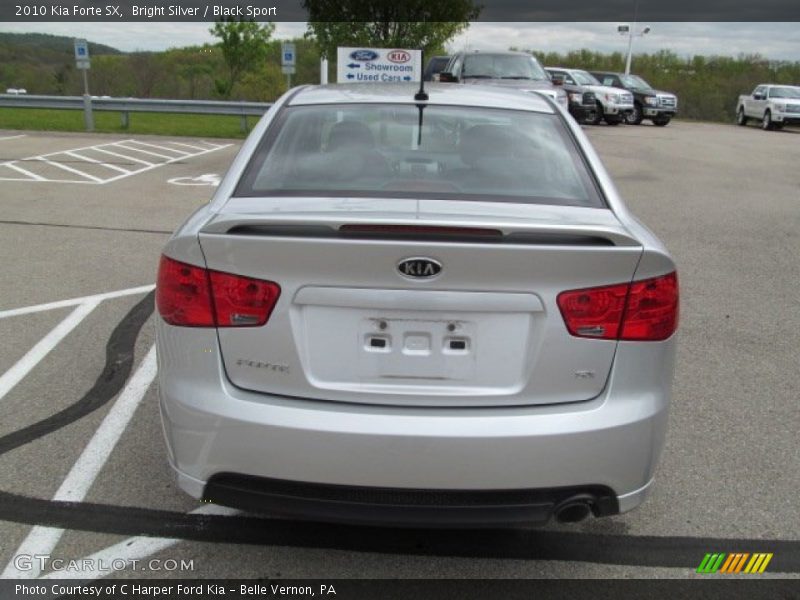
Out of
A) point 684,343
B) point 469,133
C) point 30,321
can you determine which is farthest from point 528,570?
point 30,321

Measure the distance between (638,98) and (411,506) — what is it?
28.3 m

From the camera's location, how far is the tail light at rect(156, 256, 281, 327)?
2.23 m

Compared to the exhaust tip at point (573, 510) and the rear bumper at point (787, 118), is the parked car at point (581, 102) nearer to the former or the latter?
the rear bumper at point (787, 118)

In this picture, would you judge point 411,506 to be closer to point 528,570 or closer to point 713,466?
point 528,570

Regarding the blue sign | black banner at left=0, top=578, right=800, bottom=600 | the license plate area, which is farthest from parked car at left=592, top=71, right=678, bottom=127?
the license plate area

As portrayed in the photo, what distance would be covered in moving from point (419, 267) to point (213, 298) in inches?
25.7

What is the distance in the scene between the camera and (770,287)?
6.57 m

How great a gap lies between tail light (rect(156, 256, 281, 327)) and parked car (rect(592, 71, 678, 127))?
2721 centimetres

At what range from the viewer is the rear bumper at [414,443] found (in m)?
2.21

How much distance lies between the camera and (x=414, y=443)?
86.4 inches

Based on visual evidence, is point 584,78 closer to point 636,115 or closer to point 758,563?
point 636,115

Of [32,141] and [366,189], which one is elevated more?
[366,189]

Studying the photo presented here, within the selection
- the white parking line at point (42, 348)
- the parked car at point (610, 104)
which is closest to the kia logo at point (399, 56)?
the parked car at point (610, 104)

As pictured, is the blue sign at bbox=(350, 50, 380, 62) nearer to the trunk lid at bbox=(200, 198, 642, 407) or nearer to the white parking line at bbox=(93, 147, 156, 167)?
the white parking line at bbox=(93, 147, 156, 167)
